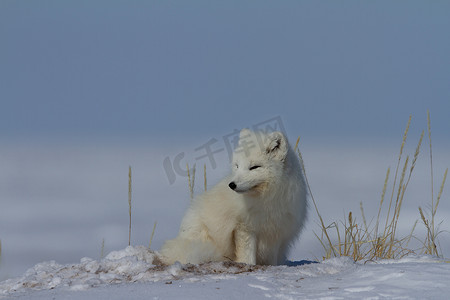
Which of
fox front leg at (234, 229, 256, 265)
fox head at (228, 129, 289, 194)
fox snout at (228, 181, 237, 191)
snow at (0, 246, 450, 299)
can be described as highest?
fox head at (228, 129, 289, 194)

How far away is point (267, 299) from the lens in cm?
291

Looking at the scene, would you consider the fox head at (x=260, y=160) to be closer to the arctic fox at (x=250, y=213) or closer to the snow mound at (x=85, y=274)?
the arctic fox at (x=250, y=213)

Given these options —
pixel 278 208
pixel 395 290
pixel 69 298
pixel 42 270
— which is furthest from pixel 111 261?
pixel 395 290

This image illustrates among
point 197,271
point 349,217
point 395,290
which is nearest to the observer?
point 395,290

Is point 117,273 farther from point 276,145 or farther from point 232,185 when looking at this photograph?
point 276,145

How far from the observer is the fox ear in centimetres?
455

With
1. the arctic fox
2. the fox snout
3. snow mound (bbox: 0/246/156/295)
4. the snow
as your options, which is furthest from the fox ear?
snow mound (bbox: 0/246/156/295)

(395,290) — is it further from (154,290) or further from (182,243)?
(182,243)

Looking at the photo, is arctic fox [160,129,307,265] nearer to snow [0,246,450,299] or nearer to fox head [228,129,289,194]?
fox head [228,129,289,194]

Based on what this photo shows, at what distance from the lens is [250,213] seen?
448 centimetres

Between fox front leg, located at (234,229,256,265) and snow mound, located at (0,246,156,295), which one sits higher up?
fox front leg, located at (234,229,256,265)

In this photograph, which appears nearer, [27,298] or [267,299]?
[267,299]

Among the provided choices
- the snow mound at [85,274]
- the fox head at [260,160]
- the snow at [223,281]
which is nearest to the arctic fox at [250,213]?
the fox head at [260,160]

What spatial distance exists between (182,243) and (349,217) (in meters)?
1.58
